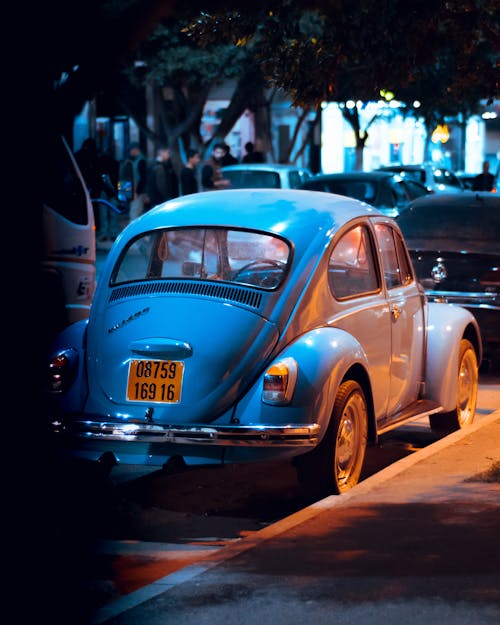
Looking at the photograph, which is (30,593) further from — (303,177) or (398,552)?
(303,177)

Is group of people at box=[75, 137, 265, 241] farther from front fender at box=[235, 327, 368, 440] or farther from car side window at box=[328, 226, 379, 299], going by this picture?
front fender at box=[235, 327, 368, 440]

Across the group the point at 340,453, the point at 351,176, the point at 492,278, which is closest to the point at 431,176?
the point at 351,176

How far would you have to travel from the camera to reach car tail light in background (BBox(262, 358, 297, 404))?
7410 mm

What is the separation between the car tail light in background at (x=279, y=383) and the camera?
7.41 m

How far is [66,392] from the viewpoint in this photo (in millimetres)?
7809

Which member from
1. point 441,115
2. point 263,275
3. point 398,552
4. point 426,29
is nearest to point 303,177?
point 426,29

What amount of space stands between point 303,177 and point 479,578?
1967 centimetres

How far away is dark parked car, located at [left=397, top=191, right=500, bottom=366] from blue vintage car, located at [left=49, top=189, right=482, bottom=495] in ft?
→ 10.6

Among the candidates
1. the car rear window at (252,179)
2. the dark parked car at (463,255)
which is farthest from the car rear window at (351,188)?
the dark parked car at (463,255)

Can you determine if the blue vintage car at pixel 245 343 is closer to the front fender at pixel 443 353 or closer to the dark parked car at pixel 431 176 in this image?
the front fender at pixel 443 353

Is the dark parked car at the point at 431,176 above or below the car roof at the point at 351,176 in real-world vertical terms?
below

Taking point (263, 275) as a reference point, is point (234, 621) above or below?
below

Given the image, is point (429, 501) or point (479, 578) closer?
point (479, 578)

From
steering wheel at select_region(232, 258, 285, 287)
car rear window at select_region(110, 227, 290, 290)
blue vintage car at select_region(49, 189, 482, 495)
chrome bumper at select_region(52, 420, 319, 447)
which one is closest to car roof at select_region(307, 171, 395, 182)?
blue vintage car at select_region(49, 189, 482, 495)
